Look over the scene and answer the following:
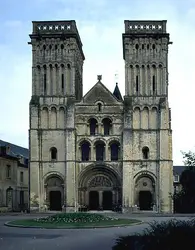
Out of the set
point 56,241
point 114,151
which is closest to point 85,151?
point 114,151

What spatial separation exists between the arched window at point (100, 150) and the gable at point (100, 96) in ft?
16.7

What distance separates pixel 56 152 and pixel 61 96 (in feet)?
22.3

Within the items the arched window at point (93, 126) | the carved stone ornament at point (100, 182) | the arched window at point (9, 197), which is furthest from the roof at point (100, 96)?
the arched window at point (9, 197)

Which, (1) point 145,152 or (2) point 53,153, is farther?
(2) point 53,153

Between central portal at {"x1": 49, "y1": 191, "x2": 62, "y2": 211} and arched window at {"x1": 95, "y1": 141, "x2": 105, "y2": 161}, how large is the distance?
6.38 metres

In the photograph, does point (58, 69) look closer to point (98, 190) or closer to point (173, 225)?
point (98, 190)

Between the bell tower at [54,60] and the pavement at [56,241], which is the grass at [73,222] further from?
the bell tower at [54,60]

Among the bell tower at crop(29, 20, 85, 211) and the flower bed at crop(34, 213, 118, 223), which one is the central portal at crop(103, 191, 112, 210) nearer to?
the bell tower at crop(29, 20, 85, 211)

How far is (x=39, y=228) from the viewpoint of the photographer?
116 ft

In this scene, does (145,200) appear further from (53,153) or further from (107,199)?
(53,153)

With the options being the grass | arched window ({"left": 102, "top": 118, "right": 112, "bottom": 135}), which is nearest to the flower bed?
the grass

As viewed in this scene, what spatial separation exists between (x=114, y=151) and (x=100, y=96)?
6.88 metres

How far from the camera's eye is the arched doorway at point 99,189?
205ft

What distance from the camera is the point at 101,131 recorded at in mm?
62469
